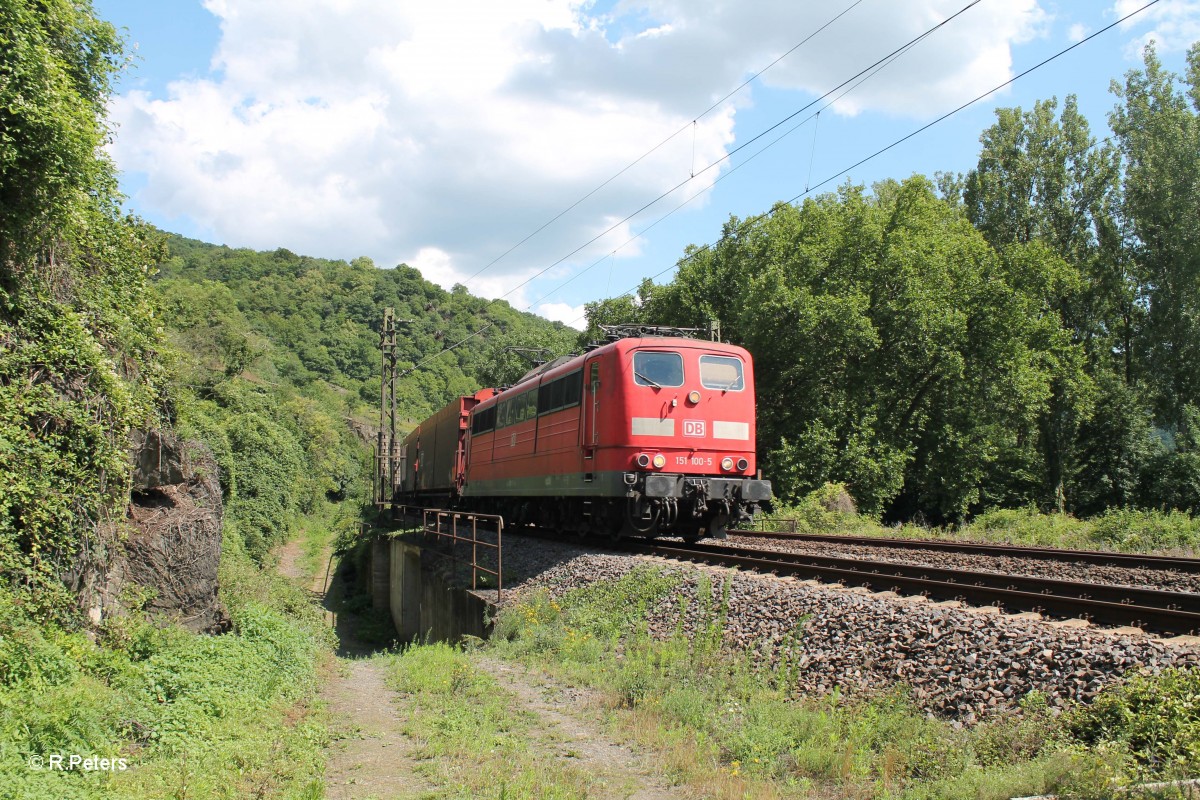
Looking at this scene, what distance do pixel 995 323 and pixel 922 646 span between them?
25.8 m

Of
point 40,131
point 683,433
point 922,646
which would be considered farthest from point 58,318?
point 922,646

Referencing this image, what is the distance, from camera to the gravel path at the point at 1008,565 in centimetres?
988

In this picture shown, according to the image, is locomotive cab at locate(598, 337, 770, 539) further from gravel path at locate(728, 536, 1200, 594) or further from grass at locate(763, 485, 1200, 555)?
grass at locate(763, 485, 1200, 555)

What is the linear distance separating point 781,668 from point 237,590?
11439 mm

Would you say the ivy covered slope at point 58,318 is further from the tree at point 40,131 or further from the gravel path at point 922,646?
the gravel path at point 922,646

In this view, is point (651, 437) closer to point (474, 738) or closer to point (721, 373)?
point (721, 373)

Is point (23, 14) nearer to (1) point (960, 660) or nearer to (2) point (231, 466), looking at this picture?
(1) point (960, 660)

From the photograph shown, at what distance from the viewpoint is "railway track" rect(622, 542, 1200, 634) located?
6844mm

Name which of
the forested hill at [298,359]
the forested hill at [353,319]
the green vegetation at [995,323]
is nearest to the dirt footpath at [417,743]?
the forested hill at [298,359]

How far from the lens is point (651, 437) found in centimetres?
1341

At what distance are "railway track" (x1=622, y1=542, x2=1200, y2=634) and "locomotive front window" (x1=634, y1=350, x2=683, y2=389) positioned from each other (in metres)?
3.22

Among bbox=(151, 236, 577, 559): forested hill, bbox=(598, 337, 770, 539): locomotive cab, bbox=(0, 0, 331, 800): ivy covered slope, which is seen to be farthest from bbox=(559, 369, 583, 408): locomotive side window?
bbox=(151, 236, 577, 559): forested hill

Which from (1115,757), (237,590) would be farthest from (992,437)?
(1115,757)

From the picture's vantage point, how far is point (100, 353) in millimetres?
9391
